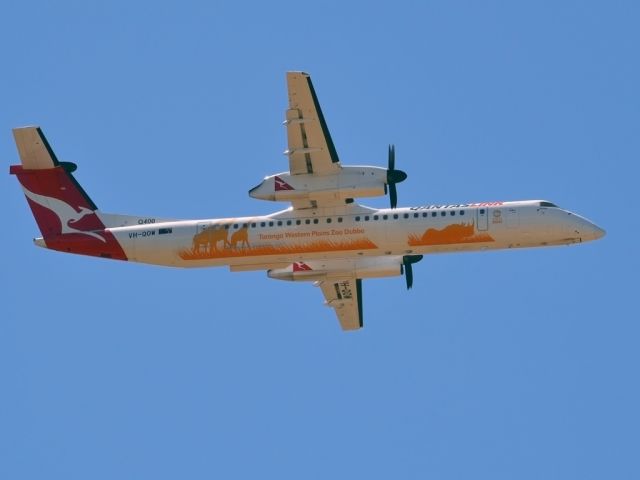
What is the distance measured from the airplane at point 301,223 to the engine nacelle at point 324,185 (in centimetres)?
3

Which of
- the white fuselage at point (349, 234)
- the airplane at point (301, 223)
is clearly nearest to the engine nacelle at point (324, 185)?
the airplane at point (301, 223)

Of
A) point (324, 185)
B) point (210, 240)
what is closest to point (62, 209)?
point (210, 240)

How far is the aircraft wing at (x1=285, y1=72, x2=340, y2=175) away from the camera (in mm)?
33375

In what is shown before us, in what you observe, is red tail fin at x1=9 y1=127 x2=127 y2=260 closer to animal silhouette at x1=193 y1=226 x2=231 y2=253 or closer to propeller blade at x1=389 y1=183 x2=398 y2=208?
animal silhouette at x1=193 y1=226 x2=231 y2=253

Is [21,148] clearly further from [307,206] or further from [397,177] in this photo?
[397,177]

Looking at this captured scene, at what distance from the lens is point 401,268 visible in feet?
123

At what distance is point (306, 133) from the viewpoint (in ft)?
111

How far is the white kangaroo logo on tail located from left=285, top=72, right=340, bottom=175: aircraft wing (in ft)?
21.8

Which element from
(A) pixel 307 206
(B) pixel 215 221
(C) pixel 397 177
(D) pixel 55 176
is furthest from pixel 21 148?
(C) pixel 397 177

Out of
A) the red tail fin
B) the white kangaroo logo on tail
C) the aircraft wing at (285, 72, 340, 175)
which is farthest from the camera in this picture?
the white kangaroo logo on tail

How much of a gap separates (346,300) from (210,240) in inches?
235

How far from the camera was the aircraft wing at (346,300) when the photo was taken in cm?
3928

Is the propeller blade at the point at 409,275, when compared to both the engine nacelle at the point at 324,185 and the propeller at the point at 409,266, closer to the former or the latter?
the propeller at the point at 409,266

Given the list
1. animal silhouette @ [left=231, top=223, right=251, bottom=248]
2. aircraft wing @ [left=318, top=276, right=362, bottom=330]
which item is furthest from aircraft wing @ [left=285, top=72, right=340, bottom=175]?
aircraft wing @ [left=318, top=276, right=362, bottom=330]
